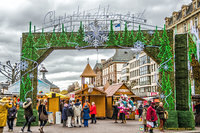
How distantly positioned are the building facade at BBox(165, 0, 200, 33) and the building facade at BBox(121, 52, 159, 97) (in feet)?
35.1

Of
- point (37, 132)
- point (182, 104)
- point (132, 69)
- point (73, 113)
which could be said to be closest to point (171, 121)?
point (182, 104)

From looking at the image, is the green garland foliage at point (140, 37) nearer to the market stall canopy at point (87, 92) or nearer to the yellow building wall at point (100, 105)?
the market stall canopy at point (87, 92)

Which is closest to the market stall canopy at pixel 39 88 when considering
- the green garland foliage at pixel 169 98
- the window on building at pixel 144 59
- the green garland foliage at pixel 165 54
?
the green garland foliage at pixel 165 54

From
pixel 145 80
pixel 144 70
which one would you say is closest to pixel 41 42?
pixel 145 80

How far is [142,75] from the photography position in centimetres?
6525

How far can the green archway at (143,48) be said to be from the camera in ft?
49.0

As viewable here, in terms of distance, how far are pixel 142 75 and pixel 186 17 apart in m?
22.3

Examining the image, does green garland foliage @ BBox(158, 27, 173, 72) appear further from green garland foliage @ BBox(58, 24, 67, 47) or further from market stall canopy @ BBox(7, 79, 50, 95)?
market stall canopy @ BBox(7, 79, 50, 95)

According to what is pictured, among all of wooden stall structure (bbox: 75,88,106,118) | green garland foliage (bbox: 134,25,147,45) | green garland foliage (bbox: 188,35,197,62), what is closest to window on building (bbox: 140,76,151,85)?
wooden stall structure (bbox: 75,88,106,118)

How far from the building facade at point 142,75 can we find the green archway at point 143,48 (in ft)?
129

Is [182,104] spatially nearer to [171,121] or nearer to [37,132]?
[171,121]

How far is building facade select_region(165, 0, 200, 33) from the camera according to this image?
43312 mm

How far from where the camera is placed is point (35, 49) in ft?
52.5

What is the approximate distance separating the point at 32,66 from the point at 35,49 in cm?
104
